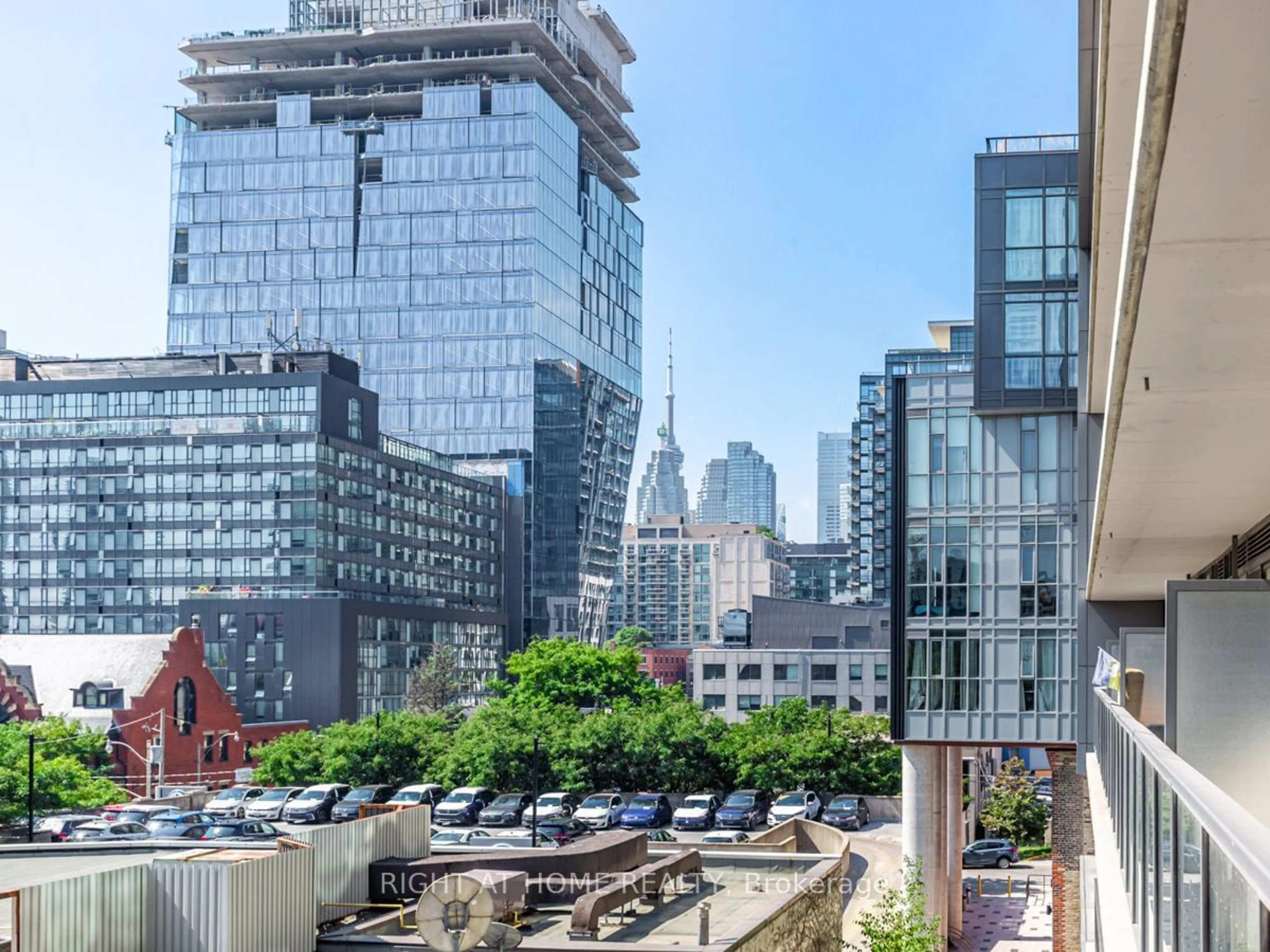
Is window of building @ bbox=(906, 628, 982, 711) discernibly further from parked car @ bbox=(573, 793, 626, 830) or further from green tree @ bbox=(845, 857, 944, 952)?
parked car @ bbox=(573, 793, 626, 830)

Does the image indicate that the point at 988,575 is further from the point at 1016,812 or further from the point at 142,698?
the point at 142,698

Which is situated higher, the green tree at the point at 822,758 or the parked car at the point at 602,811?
the green tree at the point at 822,758

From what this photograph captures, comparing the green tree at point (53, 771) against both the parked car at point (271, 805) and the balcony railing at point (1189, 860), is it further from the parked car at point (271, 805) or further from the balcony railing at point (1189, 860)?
the balcony railing at point (1189, 860)

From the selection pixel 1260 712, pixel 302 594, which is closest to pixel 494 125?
pixel 302 594

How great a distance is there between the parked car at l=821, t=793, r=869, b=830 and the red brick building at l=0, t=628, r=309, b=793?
31933 mm

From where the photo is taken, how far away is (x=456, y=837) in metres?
43.3

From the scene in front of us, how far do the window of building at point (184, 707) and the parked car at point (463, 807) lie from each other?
2160 cm

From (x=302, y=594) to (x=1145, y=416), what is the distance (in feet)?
327

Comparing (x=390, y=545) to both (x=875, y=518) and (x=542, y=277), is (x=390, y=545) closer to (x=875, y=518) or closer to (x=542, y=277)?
(x=542, y=277)

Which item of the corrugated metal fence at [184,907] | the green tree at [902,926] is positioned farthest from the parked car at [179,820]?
the corrugated metal fence at [184,907]

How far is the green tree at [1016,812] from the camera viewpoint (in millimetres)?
62188

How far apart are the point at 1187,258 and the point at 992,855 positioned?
55788mm

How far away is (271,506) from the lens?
107m

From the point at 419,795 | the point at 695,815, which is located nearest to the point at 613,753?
the point at 695,815
